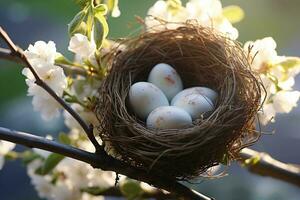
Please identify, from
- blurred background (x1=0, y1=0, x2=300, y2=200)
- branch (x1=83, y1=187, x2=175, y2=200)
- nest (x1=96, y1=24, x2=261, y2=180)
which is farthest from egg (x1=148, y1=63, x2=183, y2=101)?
blurred background (x1=0, y1=0, x2=300, y2=200)

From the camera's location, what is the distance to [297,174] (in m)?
0.81

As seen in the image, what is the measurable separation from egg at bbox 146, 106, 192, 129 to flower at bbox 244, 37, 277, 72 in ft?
0.34

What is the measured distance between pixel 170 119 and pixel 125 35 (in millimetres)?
619

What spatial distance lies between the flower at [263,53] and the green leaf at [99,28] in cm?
19

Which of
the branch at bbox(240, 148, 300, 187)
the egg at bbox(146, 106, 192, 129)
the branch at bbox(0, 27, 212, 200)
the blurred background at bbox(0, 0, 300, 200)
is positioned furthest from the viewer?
the blurred background at bbox(0, 0, 300, 200)

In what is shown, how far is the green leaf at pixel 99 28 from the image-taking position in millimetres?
609

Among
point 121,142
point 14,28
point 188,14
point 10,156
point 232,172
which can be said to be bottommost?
point 232,172

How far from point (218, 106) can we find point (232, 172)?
739 mm

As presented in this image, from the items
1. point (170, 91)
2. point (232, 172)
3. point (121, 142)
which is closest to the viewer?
point (121, 142)

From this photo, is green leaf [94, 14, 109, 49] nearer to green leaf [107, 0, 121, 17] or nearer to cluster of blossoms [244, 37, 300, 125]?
green leaf [107, 0, 121, 17]

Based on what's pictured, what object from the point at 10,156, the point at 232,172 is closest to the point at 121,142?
the point at 10,156

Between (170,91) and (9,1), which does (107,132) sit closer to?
(170,91)

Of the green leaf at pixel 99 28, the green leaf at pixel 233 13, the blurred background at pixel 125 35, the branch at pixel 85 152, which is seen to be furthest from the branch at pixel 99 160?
the blurred background at pixel 125 35

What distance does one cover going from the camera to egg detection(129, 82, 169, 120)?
2.41 ft
